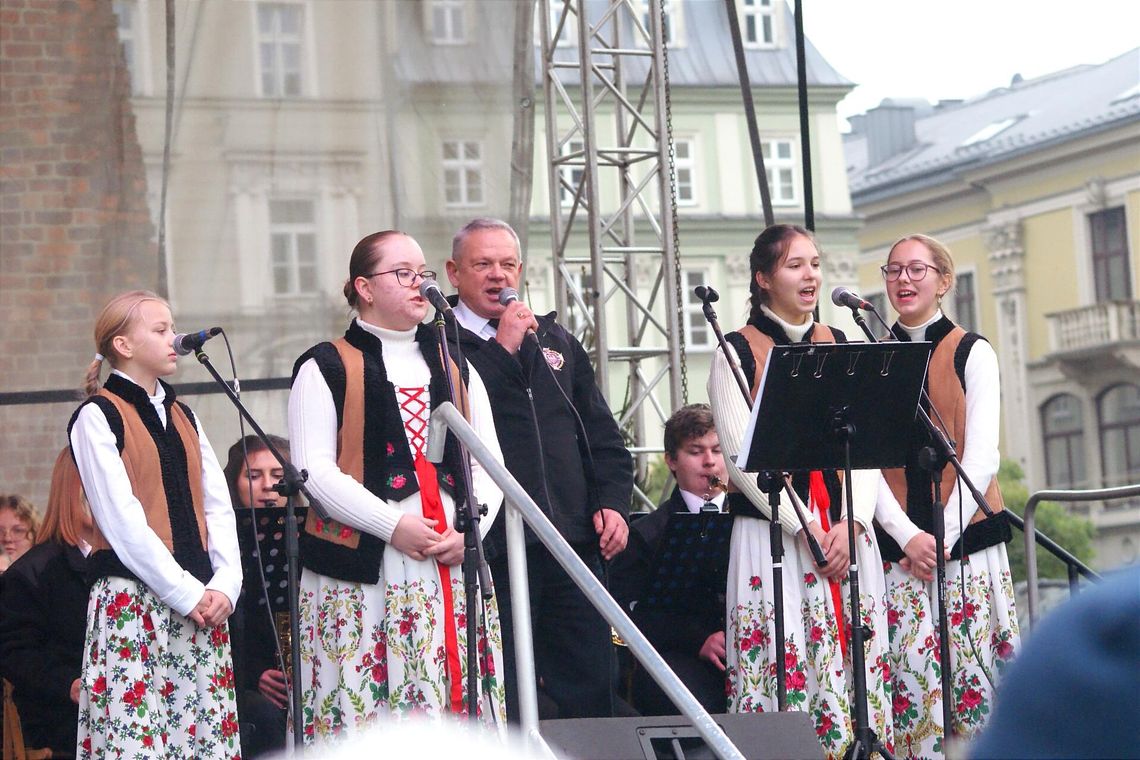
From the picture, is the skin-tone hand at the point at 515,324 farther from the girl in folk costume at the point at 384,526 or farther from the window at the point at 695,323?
the window at the point at 695,323

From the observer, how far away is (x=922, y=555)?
4.91 metres

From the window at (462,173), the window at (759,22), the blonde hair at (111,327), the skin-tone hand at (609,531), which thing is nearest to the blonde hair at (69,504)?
the blonde hair at (111,327)

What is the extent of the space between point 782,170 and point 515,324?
43.4m

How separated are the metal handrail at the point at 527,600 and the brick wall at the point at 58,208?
335 cm

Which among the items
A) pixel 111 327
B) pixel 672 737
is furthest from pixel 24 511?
pixel 672 737

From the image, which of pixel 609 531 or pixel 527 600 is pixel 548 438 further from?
pixel 527 600

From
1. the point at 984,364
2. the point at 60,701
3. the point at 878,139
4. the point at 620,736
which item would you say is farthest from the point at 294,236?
the point at 878,139

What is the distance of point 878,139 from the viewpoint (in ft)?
175

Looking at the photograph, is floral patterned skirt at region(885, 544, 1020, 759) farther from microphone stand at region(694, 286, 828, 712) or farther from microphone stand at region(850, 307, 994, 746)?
microphone stand at region(694, 286, 828, 712)

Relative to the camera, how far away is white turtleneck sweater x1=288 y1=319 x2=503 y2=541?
170 inches

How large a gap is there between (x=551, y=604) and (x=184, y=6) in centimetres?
359

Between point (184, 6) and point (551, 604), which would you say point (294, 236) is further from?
point (551, 604)

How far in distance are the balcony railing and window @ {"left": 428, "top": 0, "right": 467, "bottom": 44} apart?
37.2 m

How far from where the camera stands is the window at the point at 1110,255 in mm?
42719
